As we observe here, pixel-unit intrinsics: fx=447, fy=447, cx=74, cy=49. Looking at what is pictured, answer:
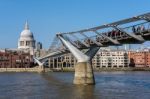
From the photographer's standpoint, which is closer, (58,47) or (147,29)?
(147,29)

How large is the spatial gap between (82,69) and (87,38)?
545 centimetres

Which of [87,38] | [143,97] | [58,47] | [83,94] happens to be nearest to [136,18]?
[143,97]

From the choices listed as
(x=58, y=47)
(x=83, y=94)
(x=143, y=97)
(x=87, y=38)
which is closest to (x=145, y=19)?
(x=143, y=97)

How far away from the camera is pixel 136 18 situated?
51.4 metres

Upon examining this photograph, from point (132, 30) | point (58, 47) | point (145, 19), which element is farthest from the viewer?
point (58, 47)

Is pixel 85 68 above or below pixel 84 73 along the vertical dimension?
above

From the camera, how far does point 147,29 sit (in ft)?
167

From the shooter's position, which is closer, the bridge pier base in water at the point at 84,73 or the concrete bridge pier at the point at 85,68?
the bridge pier base in water at the point at 84,73

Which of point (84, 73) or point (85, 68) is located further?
point (85, 68)

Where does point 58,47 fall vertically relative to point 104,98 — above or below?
above

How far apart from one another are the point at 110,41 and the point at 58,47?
148ft

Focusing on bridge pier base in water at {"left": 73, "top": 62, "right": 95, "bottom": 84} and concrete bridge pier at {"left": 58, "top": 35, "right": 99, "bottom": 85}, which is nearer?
bridge pier base in water at {"left": 73, "top": 62, "right": 95, "bottom": 84}

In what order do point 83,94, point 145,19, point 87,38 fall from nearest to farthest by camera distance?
point 145,19 → point 83,94 → point 87,38

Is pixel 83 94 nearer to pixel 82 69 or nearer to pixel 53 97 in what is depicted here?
pixel 53 97
